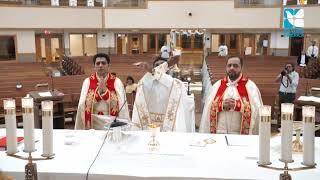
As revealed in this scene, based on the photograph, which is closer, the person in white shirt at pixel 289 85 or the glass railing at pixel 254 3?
the person in white shirt at pixel 289 85

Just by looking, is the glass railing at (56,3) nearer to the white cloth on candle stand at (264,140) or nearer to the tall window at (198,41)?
the tall window at (198,41)

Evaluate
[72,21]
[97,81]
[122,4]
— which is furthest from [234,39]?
[97,81]

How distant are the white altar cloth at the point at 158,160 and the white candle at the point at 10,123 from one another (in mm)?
178

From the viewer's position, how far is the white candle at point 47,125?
2.27 meters

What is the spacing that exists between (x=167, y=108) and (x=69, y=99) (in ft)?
15.9

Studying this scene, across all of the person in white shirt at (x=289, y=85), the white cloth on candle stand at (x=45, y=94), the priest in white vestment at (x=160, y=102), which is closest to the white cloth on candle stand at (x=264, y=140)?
the priest in white vestment at (x=160, y=102)

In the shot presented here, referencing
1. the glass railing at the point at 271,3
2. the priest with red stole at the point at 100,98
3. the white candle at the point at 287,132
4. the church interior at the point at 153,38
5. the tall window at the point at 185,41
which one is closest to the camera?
the white candle at the point at 287,132

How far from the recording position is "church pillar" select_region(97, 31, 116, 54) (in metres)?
21.0

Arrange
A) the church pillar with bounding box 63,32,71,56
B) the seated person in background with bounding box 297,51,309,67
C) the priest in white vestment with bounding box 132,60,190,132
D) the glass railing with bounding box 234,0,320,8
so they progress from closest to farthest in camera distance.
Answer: the priest in white vestment with bounding box 132,60,190,132, the seated person in background with bounding box 297,51,309,67, the glass railing with bounding box 234,0,320,8, the church pillar with bounding box 63,32,71,56

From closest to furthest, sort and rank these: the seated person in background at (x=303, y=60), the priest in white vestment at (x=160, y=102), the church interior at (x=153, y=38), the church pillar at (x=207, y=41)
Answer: the priest in white vestment at (x=160, y=102) < the church interior at (x=153, y=38) < the seated person in background at (x=303, y=60) < the church pillar at (x=207, y=41)

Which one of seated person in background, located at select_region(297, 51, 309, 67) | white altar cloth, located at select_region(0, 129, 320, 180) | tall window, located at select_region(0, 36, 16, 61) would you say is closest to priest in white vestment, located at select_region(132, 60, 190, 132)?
white altar cloth, located at select_region(0, 129, 320, 180)

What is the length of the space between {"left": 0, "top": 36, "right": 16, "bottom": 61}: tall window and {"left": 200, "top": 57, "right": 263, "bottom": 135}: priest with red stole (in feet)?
55.0

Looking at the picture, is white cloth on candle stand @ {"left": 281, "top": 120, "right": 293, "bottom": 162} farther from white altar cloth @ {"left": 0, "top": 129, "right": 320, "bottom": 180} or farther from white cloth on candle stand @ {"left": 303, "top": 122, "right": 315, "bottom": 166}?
white altar cloth @ {"left": 0, "top": 129, "right": 320, "bottom": 180}

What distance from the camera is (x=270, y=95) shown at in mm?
9375
